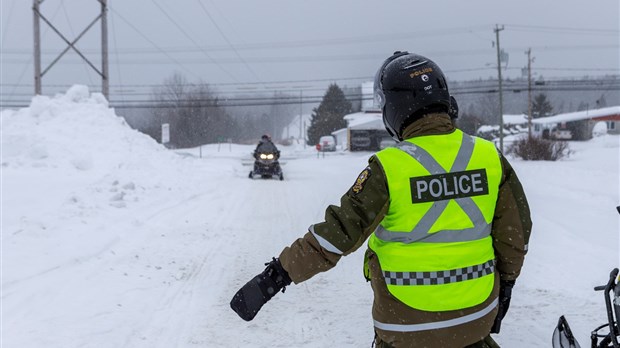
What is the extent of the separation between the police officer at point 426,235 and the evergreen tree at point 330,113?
247 feet

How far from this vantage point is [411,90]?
7.94 ft

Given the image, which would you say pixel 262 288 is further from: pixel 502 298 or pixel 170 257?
pixel 170 257

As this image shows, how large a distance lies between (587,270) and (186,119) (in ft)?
219

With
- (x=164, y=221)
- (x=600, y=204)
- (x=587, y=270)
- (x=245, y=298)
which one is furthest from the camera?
(x=600, y=204)

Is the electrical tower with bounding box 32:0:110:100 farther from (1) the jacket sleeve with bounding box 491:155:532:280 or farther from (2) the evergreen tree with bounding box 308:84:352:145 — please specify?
(2) the evergreen tree with bounding box 308:84:352:145

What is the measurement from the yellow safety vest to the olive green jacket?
5 cm

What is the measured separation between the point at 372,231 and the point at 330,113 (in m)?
77.8

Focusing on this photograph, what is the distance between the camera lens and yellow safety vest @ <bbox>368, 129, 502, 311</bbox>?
2193 mm

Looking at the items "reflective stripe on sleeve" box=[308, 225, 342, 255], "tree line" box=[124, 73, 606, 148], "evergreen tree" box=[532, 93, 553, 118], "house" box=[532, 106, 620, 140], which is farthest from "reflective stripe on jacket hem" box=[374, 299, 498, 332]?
"evergreen tree" box=[532, 93, 553, 118]

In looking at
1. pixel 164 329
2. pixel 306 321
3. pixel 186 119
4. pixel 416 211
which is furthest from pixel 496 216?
pixel 186 119

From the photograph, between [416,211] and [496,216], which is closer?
[416,211]

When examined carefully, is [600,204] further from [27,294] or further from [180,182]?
[27,294]

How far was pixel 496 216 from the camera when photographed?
2.38 metres

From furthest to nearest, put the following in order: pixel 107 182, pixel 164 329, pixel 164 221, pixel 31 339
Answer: pixel 107 182, pixel 164 221, pixel 164 329, pixel 31 339
